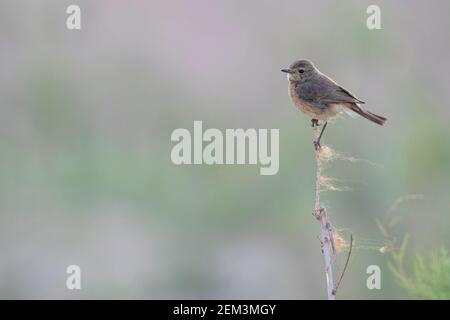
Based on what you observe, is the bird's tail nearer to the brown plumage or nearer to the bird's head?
the brown plumage

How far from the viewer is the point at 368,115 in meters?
6.45

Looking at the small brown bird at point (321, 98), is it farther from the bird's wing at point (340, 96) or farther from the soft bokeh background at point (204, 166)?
the soft bokeh background at point (204, 166)

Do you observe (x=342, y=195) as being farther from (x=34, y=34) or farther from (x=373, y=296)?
(x=34, y=34)

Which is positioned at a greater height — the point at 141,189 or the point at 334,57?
the point at 334,57

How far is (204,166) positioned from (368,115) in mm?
6819

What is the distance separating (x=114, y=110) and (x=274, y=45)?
2.65 m

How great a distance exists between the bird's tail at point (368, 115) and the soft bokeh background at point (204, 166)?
4.22 m

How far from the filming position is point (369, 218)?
440 inches

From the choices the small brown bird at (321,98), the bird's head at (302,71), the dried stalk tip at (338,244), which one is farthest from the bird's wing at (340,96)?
the dried stalk tip at (338,244)

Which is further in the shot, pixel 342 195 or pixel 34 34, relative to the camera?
pixel 34 34

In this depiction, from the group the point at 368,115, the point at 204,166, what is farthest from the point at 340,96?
the point at 204,166

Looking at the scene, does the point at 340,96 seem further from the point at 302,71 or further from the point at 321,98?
the point at 302,71

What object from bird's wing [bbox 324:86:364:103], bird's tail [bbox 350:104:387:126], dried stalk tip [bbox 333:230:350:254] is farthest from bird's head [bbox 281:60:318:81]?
dried stalk tip [bbox 333:230:350:254]

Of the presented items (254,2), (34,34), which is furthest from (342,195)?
(34,34)
